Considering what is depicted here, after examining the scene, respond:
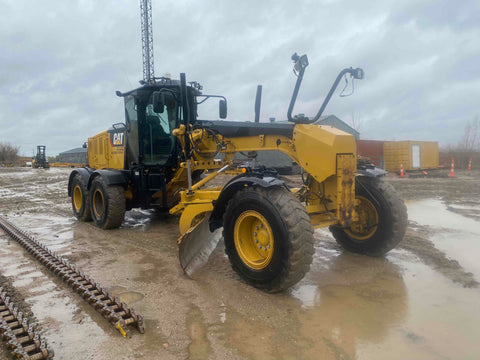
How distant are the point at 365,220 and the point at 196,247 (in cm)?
233

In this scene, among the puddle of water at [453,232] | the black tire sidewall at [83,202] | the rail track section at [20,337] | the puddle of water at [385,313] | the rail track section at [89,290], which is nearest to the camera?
the rail track section at [20,337]

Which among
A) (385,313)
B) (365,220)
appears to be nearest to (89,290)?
(385,313)

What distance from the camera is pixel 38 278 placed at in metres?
4.35

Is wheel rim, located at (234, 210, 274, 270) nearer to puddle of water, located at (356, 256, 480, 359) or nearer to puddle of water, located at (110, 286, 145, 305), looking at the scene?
puddle of water, located at (110, 286, 145, 305)

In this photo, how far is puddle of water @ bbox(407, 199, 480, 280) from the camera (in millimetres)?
4989

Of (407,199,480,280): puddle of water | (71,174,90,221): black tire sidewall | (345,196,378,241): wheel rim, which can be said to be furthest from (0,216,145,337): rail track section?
(407,199,480,280): puddle of water

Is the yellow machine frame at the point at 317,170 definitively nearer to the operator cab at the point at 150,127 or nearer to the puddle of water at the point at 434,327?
the puddle of water at the point at 434,327

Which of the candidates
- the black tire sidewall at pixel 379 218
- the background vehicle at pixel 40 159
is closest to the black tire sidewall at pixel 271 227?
the black tire sidewall at pixel 379 218

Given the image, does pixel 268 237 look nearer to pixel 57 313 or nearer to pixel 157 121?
pixel 57 313

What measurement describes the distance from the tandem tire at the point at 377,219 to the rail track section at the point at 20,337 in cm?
390

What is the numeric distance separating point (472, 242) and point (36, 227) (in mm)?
8159

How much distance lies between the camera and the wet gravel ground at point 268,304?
2828mm

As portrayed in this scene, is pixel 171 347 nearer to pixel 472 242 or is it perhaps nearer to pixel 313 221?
pixel 313 221

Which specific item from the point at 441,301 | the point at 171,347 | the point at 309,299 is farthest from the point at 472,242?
the point at 171,347
